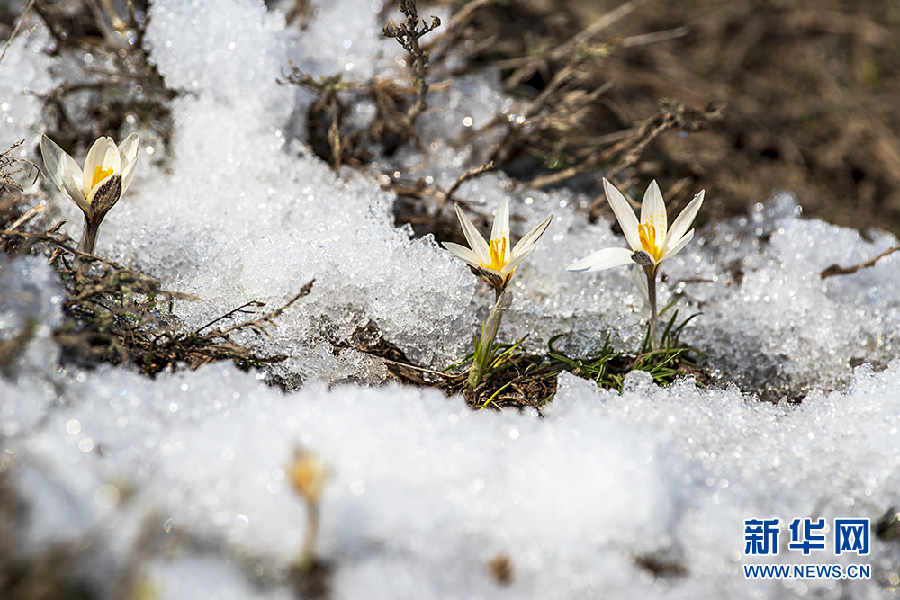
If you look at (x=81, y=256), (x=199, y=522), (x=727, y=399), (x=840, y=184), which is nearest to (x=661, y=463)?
(x=727, y=399)

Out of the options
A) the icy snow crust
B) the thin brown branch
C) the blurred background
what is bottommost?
the icy snow crust

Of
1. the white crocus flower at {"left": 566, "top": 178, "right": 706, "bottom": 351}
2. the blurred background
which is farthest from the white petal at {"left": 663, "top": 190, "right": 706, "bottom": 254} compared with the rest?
the blurred background

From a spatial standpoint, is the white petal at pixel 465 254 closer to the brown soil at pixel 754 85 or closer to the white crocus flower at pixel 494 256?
the white crocus flower at pixel 494 256

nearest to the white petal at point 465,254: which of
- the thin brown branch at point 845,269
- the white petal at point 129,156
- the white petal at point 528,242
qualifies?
the white petal at point 528,242

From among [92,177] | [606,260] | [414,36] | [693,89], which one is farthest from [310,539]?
[693,89]

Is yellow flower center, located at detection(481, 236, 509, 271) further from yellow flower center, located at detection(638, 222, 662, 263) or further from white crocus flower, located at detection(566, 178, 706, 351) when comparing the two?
yellow flower center, located at detection(638, 222, 662, 263)

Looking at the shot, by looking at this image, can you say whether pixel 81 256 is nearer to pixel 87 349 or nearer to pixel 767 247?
pixel 87 349

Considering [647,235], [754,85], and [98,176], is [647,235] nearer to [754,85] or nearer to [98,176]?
[98,176]
